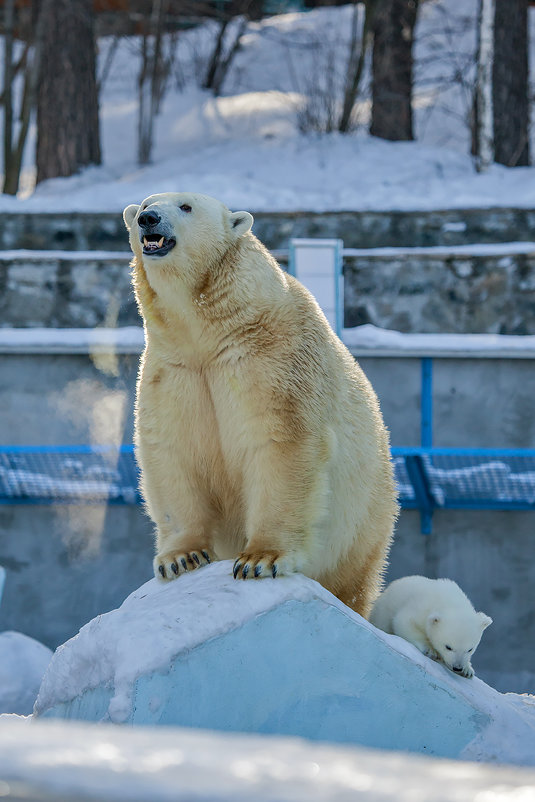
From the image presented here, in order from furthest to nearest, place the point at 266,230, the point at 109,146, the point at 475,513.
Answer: the point at 109,146 → the point at 266,230 → the point at 475,513

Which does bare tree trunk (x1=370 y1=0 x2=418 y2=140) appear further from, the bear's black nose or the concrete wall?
the bear's black nose

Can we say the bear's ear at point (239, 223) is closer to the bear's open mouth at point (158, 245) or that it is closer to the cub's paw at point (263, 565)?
the bear's open mouth at point (158, 245)

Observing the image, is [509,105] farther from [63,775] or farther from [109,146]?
[63,775]

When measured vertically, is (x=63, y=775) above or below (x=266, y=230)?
above

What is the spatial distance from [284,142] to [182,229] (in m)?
8.77

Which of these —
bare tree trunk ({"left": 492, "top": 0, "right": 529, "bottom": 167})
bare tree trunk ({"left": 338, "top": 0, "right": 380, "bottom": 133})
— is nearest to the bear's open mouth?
bare tree trunk ({"left": 492, "top": 0, "right": 529, "bottom": 167})

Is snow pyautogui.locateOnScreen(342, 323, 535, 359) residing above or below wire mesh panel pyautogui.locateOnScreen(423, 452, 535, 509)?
above

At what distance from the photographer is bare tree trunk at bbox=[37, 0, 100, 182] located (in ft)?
34.1

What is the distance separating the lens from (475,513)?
6.60 metres

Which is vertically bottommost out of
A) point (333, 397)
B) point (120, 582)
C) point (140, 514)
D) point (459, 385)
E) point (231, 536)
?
point (120, 582)

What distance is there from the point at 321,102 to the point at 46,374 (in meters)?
6.53

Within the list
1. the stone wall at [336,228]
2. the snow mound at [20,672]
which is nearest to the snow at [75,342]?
→ the stone wall at [336,228]

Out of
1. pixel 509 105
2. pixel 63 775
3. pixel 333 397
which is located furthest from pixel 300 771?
pixel 509 105

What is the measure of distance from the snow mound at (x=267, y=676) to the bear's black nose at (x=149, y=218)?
96 cm
